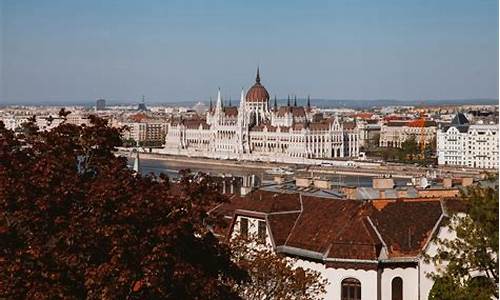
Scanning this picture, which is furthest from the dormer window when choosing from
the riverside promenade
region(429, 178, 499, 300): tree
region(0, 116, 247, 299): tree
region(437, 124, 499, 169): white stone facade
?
region(437, 124, 499, 169): white stone facade

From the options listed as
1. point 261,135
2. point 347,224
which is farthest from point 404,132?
point 347,224

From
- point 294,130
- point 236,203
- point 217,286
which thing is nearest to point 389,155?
point 294,130

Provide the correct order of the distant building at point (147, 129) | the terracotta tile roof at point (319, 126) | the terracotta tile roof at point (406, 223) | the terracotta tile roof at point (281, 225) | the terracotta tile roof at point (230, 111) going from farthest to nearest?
1. the distant building at point (147, 129)
2. the terracotta tile roof at point (230, 111)
3. the terracotta tile roof at point (319, 126)
4. the terracotta tile roof at point (281, 225)
5. the terracotta tile roof at point (406, 223)

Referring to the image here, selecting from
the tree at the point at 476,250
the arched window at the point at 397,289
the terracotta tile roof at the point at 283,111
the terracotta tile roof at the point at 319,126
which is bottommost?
the terracotta tile roof at the point at 319,126

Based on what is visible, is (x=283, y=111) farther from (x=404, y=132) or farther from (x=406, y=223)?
(x=406, y=223)

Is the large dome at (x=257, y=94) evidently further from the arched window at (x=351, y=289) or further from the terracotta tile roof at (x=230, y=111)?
the arched window at (x=351, y=289)

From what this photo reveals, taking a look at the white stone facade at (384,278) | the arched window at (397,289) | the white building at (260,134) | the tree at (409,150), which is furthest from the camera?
the white building at (260,134)

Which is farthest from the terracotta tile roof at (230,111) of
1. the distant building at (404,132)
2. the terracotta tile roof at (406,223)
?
the terracotta tile roof at (406,223)
